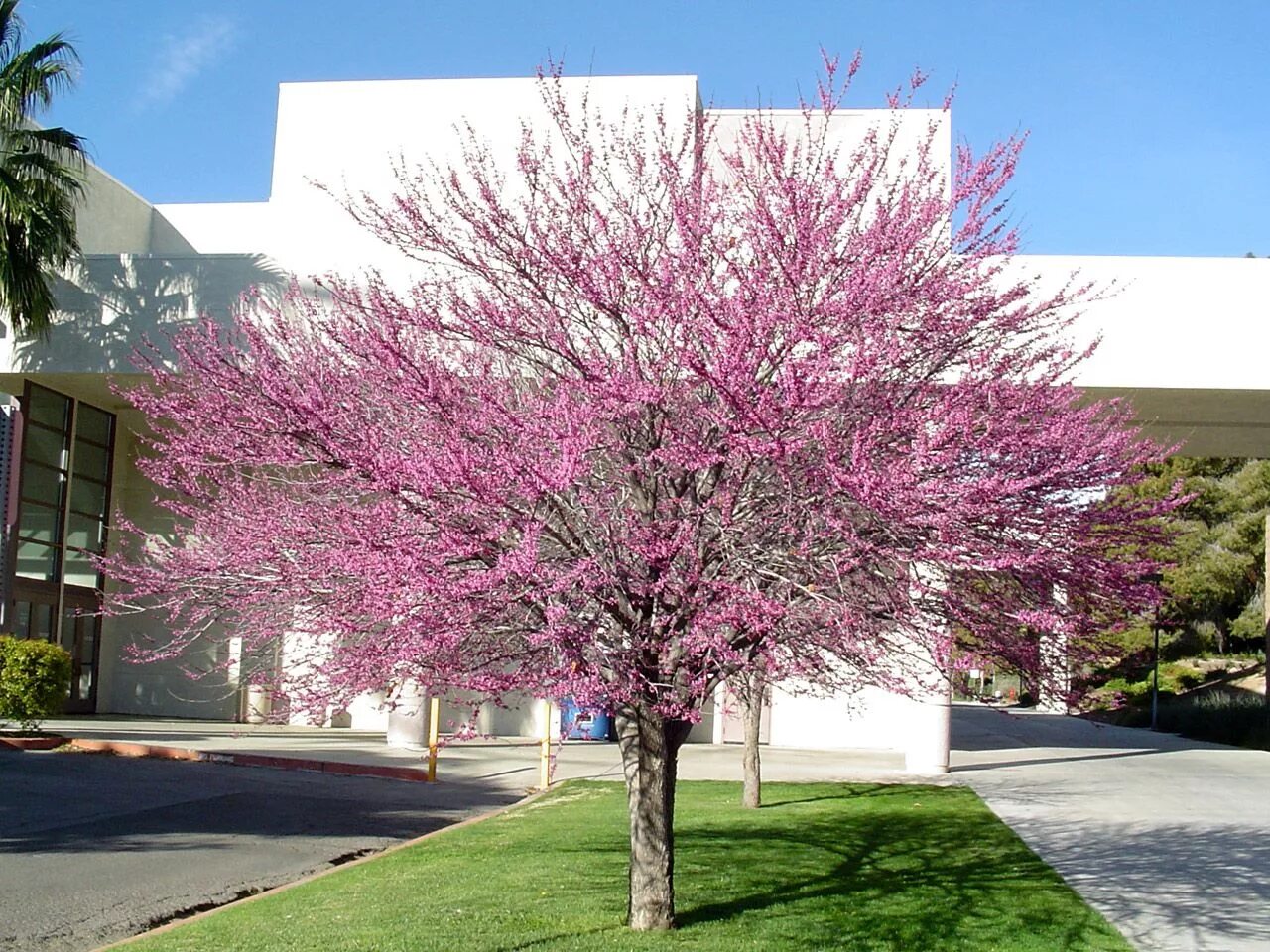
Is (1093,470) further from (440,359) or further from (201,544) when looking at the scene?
(201,544)

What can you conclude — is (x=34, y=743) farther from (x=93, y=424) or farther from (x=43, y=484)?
(x=93, y=424)

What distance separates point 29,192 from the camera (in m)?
20.9

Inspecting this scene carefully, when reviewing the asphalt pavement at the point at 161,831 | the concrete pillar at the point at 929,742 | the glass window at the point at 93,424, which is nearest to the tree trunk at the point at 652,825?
the asphalt pavement at the point at 161,831

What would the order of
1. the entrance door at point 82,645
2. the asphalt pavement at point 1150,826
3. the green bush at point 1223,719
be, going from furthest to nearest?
the green bush at point 1223,719
the entrance door at point 82,645
the asphalt pavement at point 1150,826

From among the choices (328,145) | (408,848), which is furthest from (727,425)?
(328,145)

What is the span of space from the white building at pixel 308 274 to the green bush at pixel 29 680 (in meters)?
2.04

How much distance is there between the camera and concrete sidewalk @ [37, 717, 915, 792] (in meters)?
19.2

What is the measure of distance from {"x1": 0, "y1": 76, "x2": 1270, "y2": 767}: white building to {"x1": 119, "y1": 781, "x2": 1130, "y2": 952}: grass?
23.3 feet

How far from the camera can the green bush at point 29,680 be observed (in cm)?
1914

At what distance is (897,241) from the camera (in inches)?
281

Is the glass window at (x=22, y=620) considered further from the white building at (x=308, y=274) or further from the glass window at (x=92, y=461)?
the glass window at (x=92, y=461)

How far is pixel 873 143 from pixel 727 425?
6.49ft

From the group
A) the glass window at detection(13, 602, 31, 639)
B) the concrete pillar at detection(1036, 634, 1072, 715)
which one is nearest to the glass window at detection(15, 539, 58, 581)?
the glass window at detection(13, 602, 31, 639)

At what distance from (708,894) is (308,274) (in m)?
11.5
